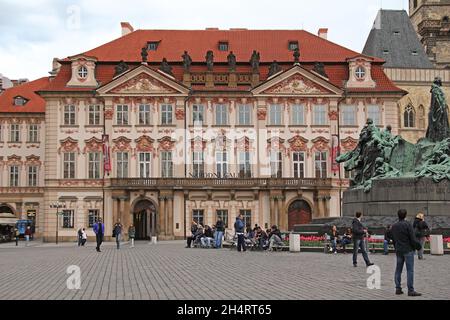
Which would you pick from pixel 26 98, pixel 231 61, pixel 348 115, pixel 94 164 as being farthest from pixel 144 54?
pixel 26 98

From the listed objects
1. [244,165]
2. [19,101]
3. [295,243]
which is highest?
[19,101]

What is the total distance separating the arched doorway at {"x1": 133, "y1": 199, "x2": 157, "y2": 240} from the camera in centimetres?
5897

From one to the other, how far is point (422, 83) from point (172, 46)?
32681 mm

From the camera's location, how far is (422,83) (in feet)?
271

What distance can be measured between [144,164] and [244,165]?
26.1ft

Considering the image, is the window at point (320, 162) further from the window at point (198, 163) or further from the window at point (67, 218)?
the window at point (67, 218)

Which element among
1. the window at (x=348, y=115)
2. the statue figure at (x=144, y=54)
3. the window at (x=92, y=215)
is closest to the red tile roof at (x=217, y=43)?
the statue figure at (x=144, y=54)

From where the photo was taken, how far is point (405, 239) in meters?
15.1

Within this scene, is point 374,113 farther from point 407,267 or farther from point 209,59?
point 407,267

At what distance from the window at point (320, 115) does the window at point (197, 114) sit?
912 cm

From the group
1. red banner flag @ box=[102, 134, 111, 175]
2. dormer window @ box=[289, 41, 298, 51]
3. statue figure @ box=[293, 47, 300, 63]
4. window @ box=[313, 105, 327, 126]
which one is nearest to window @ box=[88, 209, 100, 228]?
red banner flag @ box=[102, 134, 111, 175]
